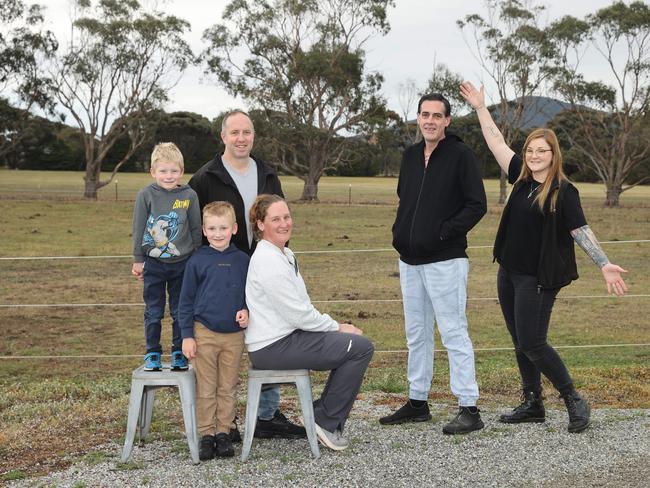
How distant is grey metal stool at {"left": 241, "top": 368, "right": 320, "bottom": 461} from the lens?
14.3 ft

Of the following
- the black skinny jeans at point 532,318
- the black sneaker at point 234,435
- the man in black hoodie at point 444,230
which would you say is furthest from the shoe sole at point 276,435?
the black skinny jeans at point 532,318

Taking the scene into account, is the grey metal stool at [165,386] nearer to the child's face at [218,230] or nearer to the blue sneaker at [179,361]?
the blue sneaker at [179,361]

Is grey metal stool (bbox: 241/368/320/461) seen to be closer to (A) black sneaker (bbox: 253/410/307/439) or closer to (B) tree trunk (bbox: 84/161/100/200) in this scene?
(A) black sneaker (bbox: 253/410/307/439)

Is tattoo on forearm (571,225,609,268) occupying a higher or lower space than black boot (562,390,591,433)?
higher

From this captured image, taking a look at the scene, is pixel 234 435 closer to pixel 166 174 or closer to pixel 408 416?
pixel 408 416

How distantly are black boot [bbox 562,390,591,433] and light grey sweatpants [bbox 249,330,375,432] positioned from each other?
1.31m

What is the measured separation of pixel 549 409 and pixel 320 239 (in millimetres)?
17261

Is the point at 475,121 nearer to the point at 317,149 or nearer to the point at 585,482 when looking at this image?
the point at 317,149

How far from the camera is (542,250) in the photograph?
189 inches

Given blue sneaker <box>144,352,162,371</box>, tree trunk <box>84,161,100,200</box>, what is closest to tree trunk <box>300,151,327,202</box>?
tree trunk <box>84,161,100,200</box>

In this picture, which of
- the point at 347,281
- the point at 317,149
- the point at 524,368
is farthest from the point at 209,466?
the point at 317,149

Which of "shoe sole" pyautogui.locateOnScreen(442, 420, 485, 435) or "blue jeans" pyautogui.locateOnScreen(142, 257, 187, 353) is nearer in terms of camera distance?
"blue jeans" pyautogui.locateOnScreen(142, 257, 187, 353)

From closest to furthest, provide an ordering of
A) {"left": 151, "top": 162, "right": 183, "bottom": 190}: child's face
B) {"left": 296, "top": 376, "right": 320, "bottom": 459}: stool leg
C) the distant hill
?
{"left": 296, "top": 376, "right": 320, "bottom": 459}: stool leg < {"left": 151, "top": 162, "right": 183, "bottom": 190}: child's face < the distant hill

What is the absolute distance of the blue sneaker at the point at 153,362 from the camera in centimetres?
449
